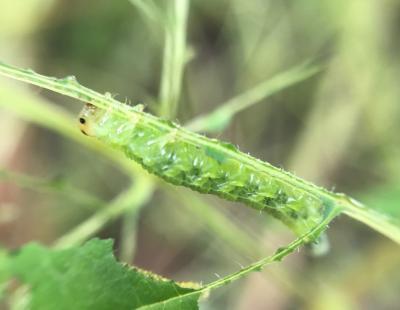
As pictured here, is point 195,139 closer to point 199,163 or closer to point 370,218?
point 199,163

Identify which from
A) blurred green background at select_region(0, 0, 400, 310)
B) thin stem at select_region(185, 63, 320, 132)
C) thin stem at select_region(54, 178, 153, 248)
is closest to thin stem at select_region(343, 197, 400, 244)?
thin stem at select_region(185, 63, 320, 132)

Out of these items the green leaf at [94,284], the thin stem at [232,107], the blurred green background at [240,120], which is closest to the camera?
the green leaf at [94,284]

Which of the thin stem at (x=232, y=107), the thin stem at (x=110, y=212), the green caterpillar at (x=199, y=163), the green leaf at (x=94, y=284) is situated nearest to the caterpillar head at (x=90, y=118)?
the green caterpillar at (x=199, y=163)

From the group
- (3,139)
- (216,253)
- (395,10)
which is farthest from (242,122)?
(3,139)

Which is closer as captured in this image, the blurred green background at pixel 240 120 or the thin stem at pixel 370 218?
the thin stem at pixel 370 218

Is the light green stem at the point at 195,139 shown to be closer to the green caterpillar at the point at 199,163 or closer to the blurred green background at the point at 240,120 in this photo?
the green caterpillar at the point at 199,163

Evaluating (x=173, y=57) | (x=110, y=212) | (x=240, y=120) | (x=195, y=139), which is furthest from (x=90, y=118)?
(x=240, y=120)

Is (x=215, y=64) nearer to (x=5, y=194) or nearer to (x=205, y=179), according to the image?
(x=5, y=194)
